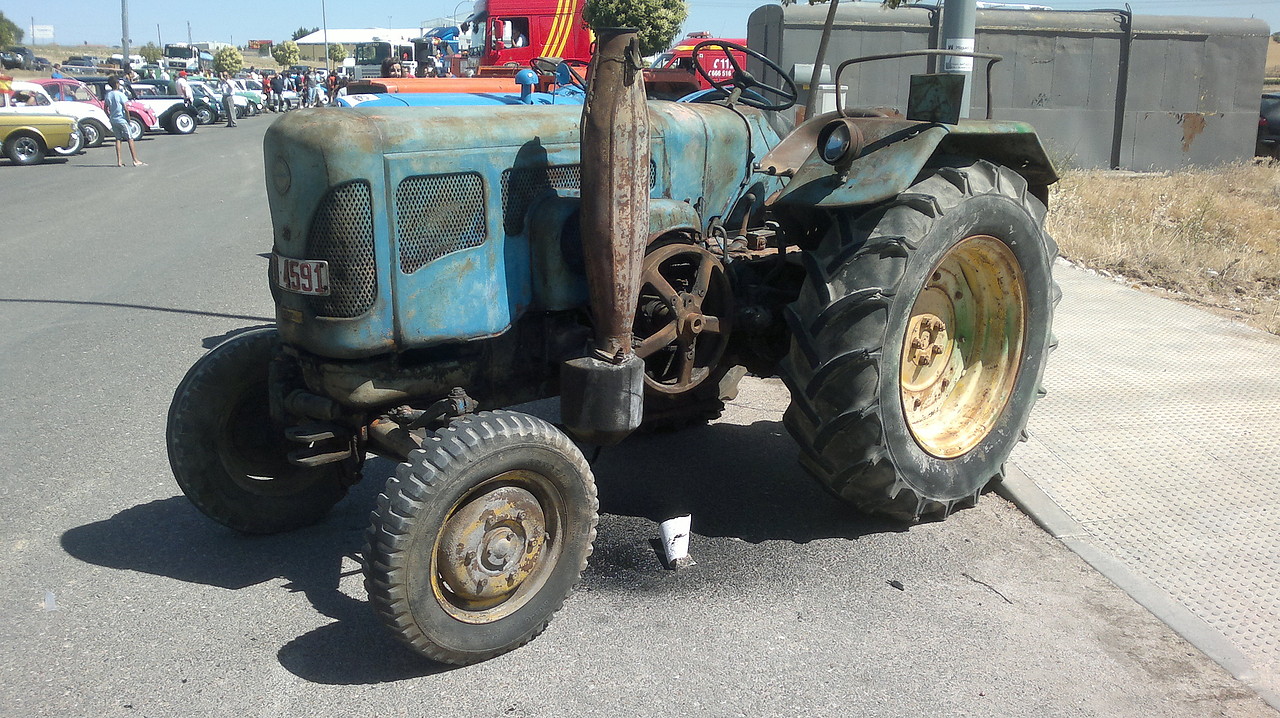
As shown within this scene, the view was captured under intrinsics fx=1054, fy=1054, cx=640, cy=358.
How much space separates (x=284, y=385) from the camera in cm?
378

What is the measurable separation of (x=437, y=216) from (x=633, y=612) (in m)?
1.52

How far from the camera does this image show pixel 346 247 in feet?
10.9

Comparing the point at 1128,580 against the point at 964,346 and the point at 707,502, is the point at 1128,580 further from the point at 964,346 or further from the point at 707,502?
the point at 707,502

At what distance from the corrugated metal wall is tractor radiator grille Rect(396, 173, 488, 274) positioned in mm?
13472

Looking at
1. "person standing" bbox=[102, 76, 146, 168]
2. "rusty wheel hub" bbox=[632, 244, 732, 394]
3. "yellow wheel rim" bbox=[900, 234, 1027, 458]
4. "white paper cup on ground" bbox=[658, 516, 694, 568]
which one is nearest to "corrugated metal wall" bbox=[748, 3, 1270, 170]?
"person standing" bbox=[102, 76, 146, 168]

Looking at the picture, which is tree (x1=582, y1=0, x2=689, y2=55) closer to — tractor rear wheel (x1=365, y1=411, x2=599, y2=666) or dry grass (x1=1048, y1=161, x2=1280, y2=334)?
dry grass (x1=1048, y1=161, x2=1280, y2=334)

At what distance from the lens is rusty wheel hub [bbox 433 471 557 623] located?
128 inches

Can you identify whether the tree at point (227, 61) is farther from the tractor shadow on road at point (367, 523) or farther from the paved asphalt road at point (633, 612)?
the tractor shadow on road at point (367, 523)

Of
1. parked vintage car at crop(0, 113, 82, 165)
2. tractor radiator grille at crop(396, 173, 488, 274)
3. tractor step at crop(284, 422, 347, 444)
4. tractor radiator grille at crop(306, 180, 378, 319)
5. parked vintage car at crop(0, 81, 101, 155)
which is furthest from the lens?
parked vintage car at crop(0, 81, 101, 155)

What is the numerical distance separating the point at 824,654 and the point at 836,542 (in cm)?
87

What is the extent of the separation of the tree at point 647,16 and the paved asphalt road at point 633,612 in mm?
19303

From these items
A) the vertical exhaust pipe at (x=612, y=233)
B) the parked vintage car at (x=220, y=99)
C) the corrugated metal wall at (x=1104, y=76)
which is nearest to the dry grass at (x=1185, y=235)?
the corrugated metal wall at (x=1104, y=76)

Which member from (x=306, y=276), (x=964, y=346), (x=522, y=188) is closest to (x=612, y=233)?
(x=522, y=188)

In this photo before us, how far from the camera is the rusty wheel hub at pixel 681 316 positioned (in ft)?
12.7
